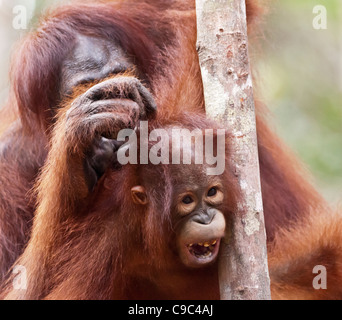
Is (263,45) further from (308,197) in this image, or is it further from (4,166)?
(4,166)

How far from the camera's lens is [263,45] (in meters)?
3.17

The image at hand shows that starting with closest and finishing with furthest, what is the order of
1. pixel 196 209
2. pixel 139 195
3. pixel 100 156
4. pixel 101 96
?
1. pixel 196 209
2. pixel 139 195
3. pixel 101 96
4. pixel 100 156

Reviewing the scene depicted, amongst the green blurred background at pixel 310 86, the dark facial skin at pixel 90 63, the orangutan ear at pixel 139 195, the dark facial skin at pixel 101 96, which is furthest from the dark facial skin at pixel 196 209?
the green blurred background at pixel 310 86

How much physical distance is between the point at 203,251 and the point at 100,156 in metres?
0.60

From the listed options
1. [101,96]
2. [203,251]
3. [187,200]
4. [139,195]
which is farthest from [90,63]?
[203,251]

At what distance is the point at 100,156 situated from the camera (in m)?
2.28

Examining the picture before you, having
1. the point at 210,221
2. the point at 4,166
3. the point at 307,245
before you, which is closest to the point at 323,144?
the point at 307,245

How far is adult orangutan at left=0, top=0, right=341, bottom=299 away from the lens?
210 cm

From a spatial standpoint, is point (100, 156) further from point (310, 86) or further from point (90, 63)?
point (310, 86)

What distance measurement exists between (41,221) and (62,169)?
0.28m

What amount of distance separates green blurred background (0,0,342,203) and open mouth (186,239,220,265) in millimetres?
2537

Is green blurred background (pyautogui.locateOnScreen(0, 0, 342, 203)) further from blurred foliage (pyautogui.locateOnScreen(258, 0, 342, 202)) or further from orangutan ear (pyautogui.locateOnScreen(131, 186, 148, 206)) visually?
orangutan ear (pyautogui.locateOnScreen(131, 186, 148, 206))

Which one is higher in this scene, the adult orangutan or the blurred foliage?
the blurred foliage

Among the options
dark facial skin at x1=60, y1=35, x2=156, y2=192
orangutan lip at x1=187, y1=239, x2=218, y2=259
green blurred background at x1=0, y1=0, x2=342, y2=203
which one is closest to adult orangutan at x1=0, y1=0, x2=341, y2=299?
dark facial skin at x1=60, y1=35, x2=156, y2=192
